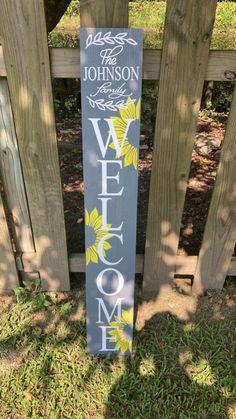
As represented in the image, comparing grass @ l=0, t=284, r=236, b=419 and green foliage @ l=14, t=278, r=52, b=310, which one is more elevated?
green foliage @ l=14, t=278, r=52, b=310

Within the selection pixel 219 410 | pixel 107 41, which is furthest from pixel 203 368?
pixel 107 41

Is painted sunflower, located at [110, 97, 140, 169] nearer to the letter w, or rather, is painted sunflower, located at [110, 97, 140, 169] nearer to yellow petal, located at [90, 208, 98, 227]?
the letter w

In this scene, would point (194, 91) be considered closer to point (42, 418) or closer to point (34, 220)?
point (34, 220)

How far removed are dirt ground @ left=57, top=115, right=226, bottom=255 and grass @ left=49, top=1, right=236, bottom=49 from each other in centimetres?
178

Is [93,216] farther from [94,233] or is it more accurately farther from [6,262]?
[6,262]

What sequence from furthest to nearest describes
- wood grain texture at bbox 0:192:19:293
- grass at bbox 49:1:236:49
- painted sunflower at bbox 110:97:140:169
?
grass at bbox 49:1:236:49
wood grain texture at bbox 0:192:19:293
painted sunflower at bbox 110:97:140:169

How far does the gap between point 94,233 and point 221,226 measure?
2.76 ft

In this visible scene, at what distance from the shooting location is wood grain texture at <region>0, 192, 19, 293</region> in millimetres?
2178

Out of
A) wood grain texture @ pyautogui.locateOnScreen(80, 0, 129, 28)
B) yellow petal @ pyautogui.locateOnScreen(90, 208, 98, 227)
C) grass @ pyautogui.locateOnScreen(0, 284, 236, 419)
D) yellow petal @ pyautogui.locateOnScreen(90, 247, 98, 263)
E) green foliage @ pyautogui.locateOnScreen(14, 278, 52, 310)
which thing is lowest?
grass @ pyautogui.locateOnScreen(0, 284, 236, 419)

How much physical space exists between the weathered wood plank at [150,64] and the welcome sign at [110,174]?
0.19 meters

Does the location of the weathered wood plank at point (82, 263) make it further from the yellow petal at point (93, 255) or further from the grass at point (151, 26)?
the grass at point (151, 26)

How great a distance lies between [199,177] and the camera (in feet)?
11.9

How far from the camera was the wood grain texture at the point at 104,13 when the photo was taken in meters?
1.40

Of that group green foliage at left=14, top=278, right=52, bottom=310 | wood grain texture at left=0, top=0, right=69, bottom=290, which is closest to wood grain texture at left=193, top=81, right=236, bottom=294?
wood grain texture at left=0, top=0, right=69, bottom=290
